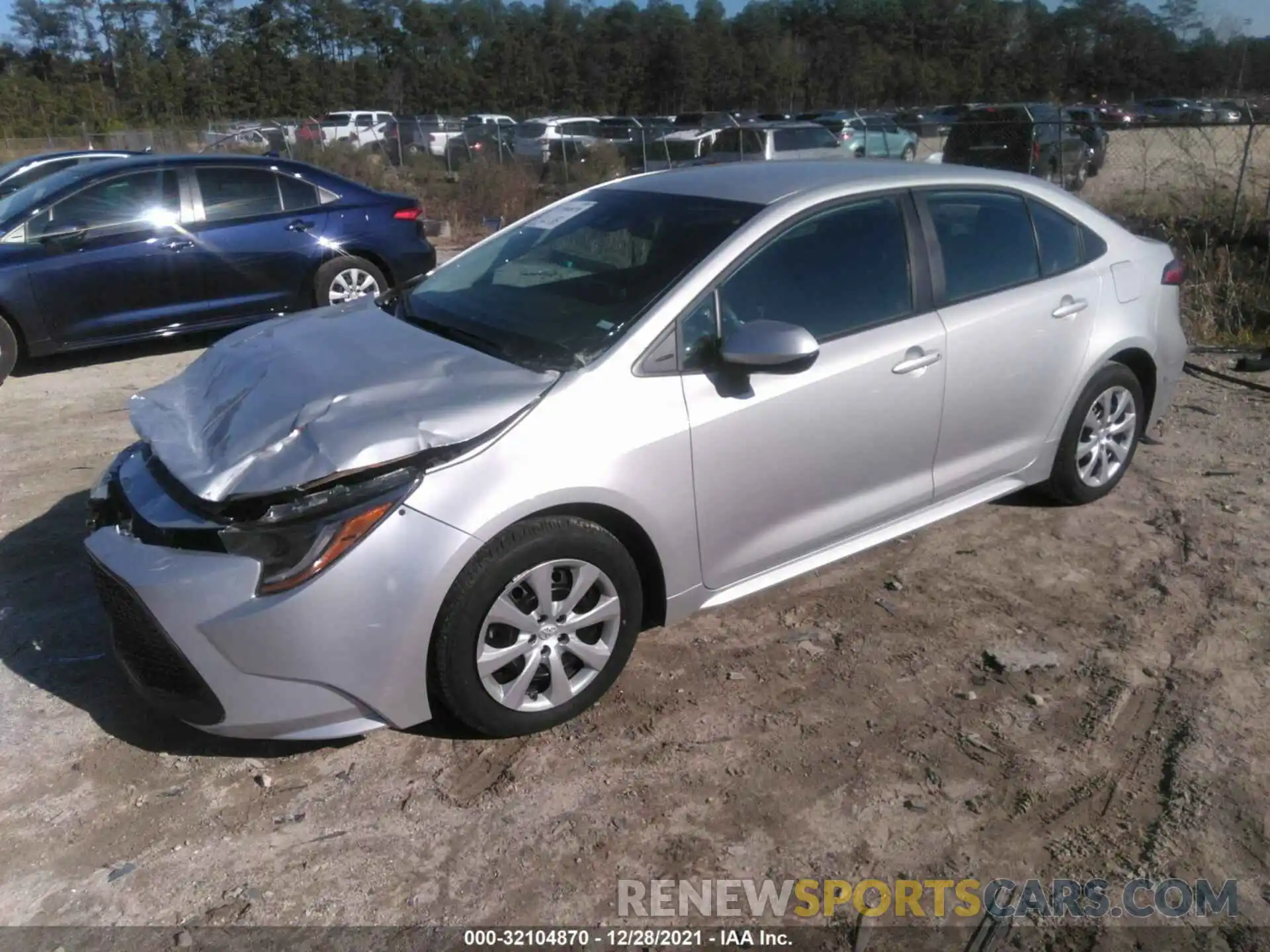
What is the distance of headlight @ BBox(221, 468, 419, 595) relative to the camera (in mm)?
2926

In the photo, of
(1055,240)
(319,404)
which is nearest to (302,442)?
(319,404)

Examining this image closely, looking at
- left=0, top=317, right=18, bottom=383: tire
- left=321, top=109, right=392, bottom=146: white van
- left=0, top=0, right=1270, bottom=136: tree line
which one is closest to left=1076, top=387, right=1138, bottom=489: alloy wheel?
left=0, top=317, right=18, bottom=383: tire

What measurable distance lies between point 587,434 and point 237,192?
6.27m

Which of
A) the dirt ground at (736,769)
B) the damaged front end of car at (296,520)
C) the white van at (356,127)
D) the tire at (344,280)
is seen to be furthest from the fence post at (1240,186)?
the white van at (356,127)

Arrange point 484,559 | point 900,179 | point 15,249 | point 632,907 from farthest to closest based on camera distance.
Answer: point 15,249
point 900,179
point 484,559
point 632,907

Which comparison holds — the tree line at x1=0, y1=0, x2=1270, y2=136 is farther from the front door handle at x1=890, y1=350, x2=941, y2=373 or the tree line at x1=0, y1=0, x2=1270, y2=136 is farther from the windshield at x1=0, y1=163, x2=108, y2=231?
the front door handle at x1=890, y1=350, x2=941, y2=373

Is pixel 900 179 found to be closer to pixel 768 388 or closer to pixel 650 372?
pixel 768 388

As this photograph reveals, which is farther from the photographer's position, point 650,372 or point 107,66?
point 107,66

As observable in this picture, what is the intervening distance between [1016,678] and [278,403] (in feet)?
8.95

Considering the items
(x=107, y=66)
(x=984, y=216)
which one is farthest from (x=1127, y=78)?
(x=984, y=216)

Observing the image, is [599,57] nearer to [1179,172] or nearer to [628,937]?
[1179,172]

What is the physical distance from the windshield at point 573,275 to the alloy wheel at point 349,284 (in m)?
4.32

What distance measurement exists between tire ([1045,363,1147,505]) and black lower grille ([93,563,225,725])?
3.73 m

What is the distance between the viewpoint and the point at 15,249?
24.3 ft
